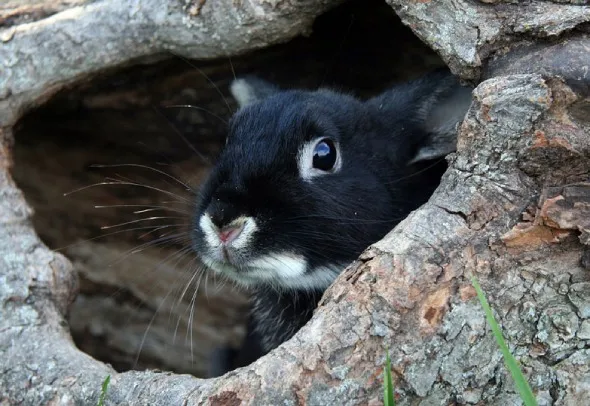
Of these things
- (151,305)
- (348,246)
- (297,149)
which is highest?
(297,149)

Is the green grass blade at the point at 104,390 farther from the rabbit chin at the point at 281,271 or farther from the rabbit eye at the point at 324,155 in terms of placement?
the rabbit eye at the point at 324,155

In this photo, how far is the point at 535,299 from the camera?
2.48 meters

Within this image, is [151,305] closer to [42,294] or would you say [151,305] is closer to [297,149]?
[42,294]

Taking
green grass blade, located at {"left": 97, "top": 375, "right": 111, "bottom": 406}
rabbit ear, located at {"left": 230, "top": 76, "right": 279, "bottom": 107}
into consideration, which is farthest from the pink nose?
rabbit ear, located at {"left": 230, "top": 76, "right": 279, "bottom": 107}

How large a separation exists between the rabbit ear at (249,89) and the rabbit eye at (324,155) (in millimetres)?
755

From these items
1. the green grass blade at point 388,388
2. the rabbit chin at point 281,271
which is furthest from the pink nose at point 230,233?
the green grass blade at point 388,388

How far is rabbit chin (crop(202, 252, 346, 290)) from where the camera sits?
2.93 meters

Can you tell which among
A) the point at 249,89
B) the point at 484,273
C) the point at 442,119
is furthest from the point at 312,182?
the point at 249,89

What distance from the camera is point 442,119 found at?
353 centimetres

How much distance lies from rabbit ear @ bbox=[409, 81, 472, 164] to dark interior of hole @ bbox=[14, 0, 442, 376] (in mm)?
751

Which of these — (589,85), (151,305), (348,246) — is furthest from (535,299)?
(151,305)

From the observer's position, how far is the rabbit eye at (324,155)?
3.19 meters

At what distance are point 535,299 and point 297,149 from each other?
1065 mm

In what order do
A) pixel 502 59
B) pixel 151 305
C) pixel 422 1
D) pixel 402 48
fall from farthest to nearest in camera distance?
pixel 151 305 → pixel 402 48 → pixel 422 1 → pixel 502 59
